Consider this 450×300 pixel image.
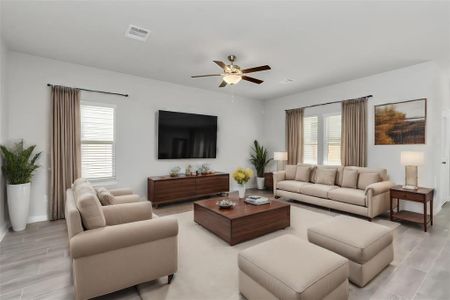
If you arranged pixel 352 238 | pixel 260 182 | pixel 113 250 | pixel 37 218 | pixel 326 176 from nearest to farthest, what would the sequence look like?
pixel 113 250 → pixel 352 238 → pixel 37 218 → pixel 326 176 → pixel 260 182

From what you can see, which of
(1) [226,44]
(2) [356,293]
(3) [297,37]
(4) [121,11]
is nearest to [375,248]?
(2) [356,293]

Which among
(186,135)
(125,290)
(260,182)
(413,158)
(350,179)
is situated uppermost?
(186,135)

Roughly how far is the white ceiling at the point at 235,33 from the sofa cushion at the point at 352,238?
2.48m

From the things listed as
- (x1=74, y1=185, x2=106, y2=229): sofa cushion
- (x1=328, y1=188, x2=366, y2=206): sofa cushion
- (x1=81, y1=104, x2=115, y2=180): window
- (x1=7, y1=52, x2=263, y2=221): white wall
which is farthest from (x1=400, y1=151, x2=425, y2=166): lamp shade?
(x1=81, y1=104, x2=115, y2=180): window

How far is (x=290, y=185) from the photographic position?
537 centimetres

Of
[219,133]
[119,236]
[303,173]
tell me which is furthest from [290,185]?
[119,236]

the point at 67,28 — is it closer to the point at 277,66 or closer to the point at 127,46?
the point at 127,46

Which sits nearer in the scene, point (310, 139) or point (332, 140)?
point (332, 140)

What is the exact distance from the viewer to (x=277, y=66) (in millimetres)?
4375

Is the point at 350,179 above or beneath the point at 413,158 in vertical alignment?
beneath

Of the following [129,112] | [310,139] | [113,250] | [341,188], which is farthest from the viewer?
[310,139]

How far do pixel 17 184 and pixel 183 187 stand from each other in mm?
2897

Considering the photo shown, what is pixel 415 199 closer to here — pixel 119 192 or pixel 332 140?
pixel 332 140

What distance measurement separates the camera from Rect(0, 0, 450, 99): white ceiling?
101 inches
